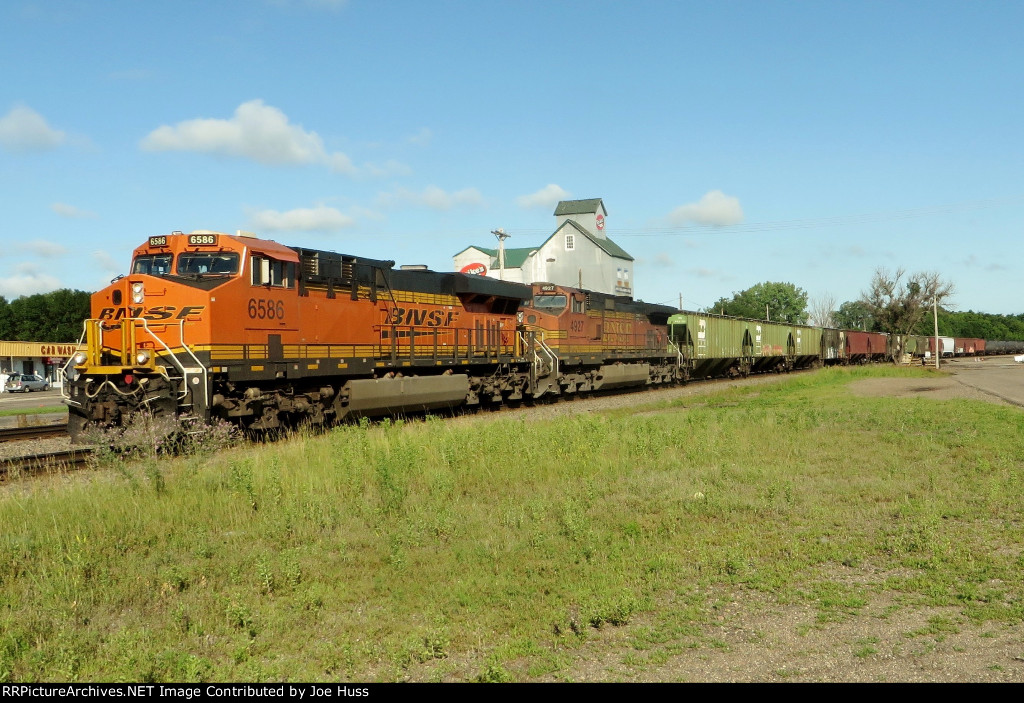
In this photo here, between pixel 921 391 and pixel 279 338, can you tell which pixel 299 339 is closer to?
pixel 279 338

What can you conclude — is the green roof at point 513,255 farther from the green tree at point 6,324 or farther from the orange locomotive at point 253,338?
the orange locomotive at point 253,338

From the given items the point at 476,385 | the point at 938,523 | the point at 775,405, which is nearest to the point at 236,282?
the point at 476,385

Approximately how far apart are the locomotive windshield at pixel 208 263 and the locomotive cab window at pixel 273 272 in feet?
1.37

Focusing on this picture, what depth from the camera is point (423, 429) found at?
1584cm

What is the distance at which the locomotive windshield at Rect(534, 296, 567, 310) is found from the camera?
1108 inches

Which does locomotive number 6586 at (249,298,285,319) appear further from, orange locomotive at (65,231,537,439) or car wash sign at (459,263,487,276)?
car wash sign at (459,263,487,276)

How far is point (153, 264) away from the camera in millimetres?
15195

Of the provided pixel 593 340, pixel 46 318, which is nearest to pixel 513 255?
pixel 46 318

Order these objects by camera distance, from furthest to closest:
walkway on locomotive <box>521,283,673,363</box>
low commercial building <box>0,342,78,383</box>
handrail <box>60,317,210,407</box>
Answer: low commercial building <box>0,342,78,383</box> → walkway on locomotive <box>521,283,673,363</box> → handrail <box>60,317,210,407</box>

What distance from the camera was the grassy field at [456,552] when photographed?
18.2ft

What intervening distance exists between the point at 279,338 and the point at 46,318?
82.5m

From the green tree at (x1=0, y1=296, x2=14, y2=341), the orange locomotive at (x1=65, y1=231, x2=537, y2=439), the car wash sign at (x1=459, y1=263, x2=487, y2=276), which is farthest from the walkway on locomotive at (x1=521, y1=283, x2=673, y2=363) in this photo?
the green tree at (x1=0, y1=296, x2=14, y2=341)

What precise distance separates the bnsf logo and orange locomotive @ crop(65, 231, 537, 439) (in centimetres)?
2
